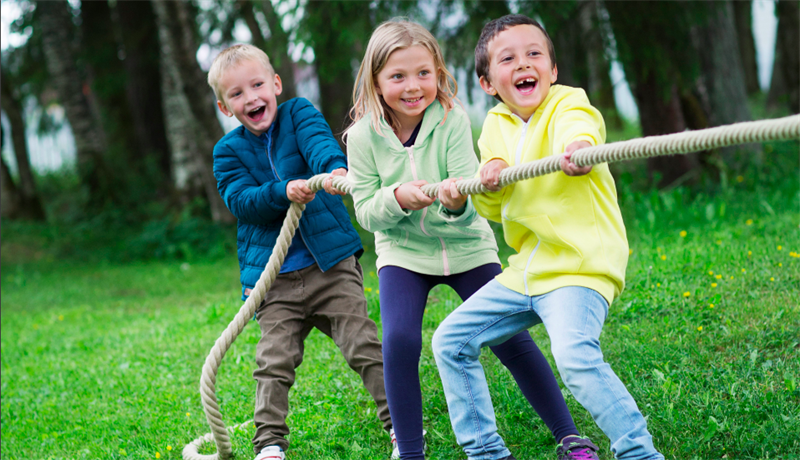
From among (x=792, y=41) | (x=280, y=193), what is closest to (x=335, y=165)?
(x=280, y=193)

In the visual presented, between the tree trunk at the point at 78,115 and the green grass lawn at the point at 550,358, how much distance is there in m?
5.63

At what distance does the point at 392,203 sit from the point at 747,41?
15446 mm

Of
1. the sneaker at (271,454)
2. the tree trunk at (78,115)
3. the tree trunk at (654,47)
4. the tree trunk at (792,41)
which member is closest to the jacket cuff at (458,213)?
the sneaker at (271,454)

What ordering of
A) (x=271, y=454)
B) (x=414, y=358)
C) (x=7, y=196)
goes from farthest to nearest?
(x=7, y=196)
(x=271, y=454)
(x=414, y=358)

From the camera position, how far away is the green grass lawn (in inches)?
114

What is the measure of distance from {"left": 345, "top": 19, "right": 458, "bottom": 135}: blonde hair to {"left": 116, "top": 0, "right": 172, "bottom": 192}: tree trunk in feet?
34.0

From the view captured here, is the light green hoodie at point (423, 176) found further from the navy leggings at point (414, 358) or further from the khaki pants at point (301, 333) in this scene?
the khaki pants at point (301, 333)

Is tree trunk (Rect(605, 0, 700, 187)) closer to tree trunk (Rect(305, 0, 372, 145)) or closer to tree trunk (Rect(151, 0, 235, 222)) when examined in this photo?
tree trunk (Rect(305, 0, 372, 145))

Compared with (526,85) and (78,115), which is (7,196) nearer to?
(78,115)

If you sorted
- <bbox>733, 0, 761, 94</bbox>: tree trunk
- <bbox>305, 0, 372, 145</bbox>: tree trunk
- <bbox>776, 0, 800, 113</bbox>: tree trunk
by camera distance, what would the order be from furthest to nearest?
<bbox>733, 0, 761, 94</bbox>: tree trunk < <bbox>776, 0, 800, 113</bbox>: tree trunk < <bbox>305, 0, 372, 145</bbox>: tree trunk

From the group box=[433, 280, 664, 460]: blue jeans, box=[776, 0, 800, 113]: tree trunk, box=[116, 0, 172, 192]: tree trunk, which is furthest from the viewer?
box=[116, 0, 172, 192]: tree trunk

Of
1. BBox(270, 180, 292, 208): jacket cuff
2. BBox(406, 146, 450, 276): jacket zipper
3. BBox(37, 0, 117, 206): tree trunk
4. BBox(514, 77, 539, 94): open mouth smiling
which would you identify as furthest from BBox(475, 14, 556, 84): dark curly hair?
BBox(37, 0, 117, 206): tree trunk

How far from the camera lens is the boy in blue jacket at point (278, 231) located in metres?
2.98

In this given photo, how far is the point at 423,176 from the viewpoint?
2.62 metres
